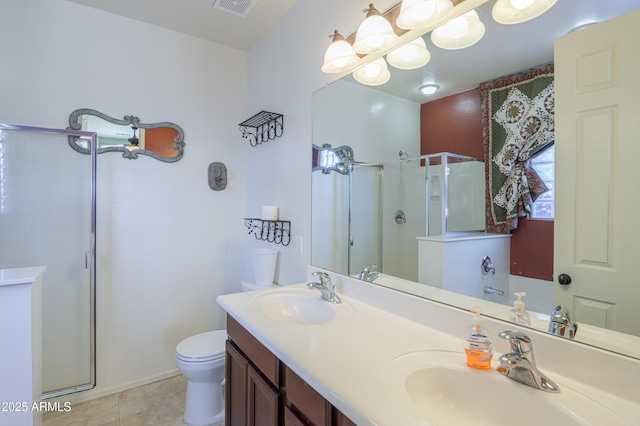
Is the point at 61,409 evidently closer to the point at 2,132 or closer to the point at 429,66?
the point at 2,132

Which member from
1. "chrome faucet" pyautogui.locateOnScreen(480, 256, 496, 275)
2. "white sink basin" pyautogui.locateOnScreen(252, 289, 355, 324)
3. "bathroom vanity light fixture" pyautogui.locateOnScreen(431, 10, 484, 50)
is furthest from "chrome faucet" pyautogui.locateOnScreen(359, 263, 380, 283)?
"bathroom vanity light fixture" pyautogui.locateOnScreen(431, 10, 484, 50)

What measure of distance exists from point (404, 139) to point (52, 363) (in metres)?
2.55

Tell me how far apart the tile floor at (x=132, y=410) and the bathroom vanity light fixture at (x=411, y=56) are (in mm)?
2318

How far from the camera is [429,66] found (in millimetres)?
1244

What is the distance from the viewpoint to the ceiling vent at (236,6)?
1.97m

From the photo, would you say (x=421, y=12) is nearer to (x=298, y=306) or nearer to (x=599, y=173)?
(x=599, y=173)

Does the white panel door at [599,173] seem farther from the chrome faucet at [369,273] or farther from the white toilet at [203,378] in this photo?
the white toilet at [203,378]

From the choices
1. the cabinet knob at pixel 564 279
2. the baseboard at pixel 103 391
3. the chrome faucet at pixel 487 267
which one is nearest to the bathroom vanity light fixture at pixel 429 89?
the chrome faucet at pixel 487 267

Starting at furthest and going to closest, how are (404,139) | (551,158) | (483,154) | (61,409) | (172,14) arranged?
(172,14) → (61,409) → (404,139) → (483,154) → (551,158)

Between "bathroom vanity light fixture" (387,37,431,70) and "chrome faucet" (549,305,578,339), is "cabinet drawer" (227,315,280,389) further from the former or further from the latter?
"bathroom vanity light fixture" (387,37,431,70)

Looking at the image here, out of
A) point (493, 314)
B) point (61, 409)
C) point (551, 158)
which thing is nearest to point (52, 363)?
point (61, 409)

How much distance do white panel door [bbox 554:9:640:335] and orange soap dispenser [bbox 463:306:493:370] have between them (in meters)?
0.24

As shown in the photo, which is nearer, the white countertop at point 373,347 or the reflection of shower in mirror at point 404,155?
the white countertop at point 373,347

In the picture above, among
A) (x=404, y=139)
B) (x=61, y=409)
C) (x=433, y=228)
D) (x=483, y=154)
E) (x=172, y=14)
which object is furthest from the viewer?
(x=172, y=14)
